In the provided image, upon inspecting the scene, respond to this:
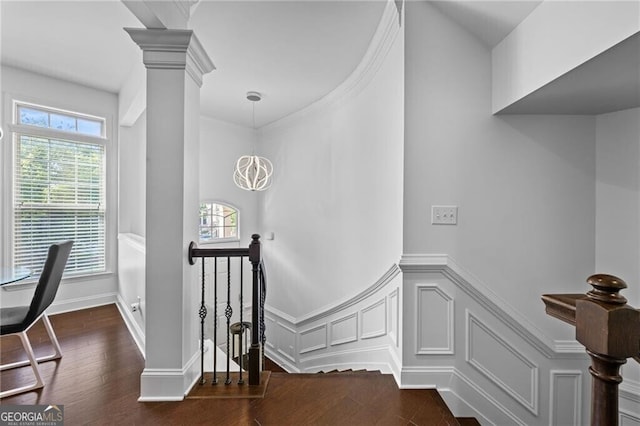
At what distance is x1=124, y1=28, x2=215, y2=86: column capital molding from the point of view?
1701mm

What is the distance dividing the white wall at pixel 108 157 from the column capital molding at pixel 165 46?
250 cm

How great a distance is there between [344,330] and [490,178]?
2.02 metres

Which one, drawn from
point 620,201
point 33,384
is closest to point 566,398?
point 620,201

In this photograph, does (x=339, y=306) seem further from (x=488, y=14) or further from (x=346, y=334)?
(x=488, y=14)

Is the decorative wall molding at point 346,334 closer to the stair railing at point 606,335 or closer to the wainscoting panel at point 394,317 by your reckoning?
the wainscoting panel at point 394,317

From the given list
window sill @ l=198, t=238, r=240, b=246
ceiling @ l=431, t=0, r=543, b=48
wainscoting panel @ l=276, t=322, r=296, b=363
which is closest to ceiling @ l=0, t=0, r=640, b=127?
ceiling @ l=431, t=0, r=543, b=48

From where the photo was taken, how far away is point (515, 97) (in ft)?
5.64

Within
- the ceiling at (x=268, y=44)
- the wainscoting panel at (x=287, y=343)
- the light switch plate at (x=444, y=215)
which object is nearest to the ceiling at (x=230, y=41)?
the ceiling at (x=268, y=44)

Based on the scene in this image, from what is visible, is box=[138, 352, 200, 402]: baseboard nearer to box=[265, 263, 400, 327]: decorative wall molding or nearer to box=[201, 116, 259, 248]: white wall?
box=[265, 263, 400, 327]: decorative wall molding

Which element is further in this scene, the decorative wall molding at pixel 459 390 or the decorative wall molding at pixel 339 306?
the decorative wall molding at pixel 339 306

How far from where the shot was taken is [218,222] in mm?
4680

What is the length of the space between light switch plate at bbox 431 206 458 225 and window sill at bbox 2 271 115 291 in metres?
3.94

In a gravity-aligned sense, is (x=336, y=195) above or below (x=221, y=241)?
above

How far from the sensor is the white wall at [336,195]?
2.24m
